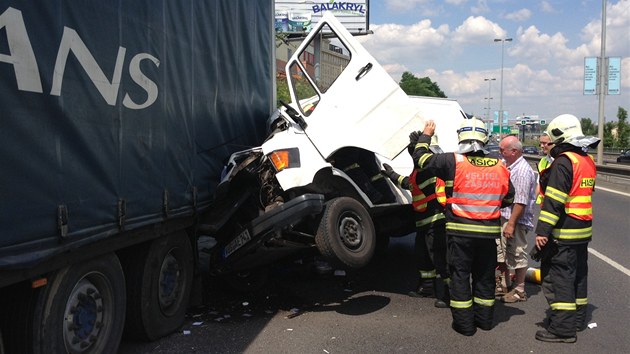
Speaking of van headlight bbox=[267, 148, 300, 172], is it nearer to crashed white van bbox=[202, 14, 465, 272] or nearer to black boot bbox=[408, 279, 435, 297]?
crashed white van bbox=[202, 14, 465, 272]

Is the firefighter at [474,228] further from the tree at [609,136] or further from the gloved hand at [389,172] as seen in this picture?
the tree at [609,136]

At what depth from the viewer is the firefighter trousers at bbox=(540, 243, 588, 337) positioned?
4434 mm

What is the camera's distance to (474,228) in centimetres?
460

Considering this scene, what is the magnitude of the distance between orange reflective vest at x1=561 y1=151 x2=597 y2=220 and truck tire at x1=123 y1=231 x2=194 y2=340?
3334 mm

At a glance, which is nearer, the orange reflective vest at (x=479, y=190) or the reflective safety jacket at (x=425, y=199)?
the orange reflective vest at (x=479, y=190)

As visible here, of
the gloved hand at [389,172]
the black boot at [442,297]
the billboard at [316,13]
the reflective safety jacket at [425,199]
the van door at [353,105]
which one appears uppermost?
the billboard at [316,13]

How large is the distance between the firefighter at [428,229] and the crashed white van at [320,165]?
12.1 inches

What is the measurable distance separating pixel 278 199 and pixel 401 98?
158cm

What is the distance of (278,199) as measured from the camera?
496cm

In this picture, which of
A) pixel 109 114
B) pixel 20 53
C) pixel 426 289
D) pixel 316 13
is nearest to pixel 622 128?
pixel 316 13

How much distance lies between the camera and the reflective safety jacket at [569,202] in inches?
176

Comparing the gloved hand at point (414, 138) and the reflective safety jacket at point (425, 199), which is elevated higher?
the gloved hand at point (414, 138)

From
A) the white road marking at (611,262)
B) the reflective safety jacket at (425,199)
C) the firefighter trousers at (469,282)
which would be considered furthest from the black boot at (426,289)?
the white road marking at (611,262)

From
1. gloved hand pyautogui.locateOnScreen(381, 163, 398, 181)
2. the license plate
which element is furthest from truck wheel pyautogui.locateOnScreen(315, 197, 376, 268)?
gloved hand pyautogui.locateOnScreen(381, 163, 398, 181)
